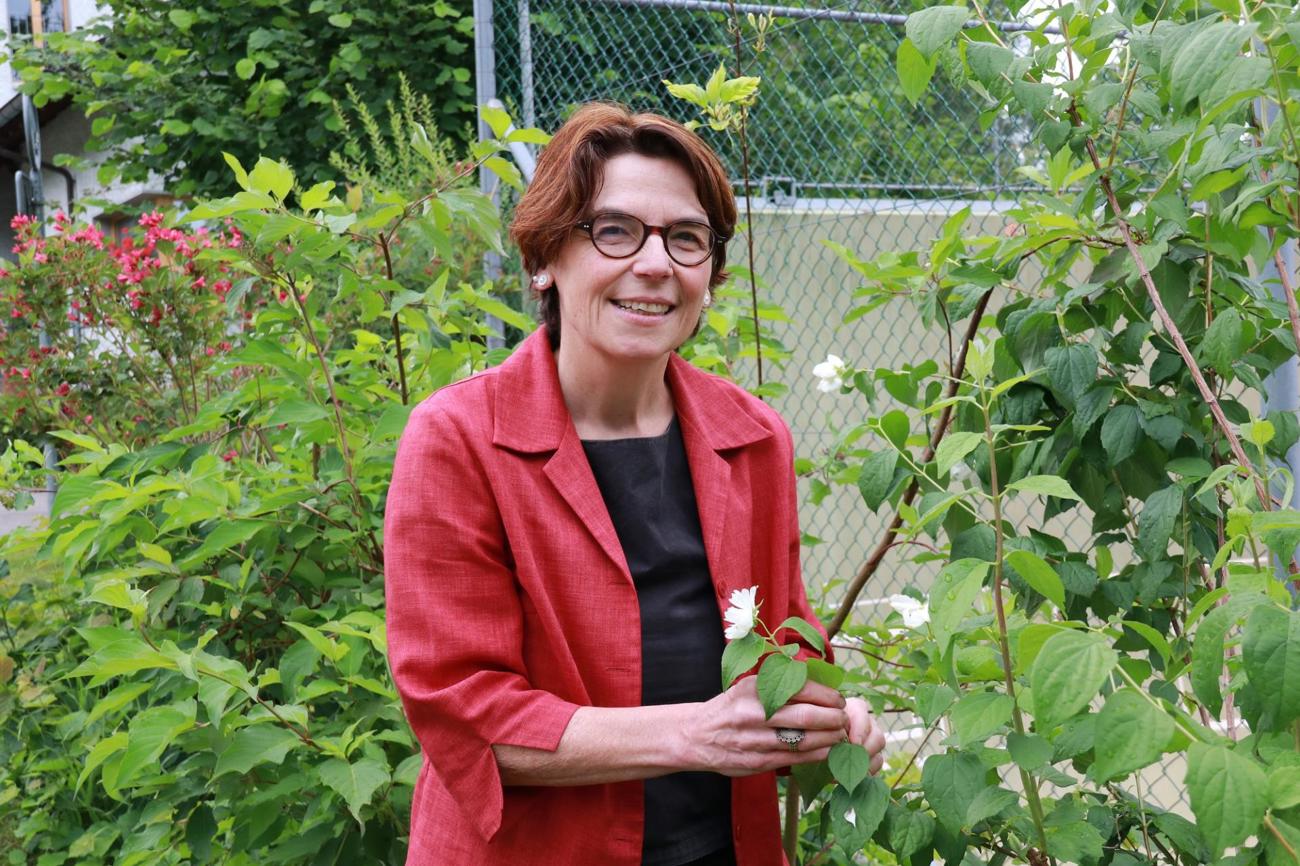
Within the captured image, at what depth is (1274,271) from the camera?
2.34 metres

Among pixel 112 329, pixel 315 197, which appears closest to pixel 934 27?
pixel 315 197

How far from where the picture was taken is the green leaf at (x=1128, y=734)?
117 cm

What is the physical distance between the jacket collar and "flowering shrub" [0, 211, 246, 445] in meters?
2.38

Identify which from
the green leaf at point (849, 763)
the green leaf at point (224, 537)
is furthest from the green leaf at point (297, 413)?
the green leaf at point (849, 763)

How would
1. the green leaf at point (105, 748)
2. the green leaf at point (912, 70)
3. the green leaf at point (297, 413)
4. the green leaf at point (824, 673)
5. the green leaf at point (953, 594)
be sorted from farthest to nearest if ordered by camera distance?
the green leaf at point (297, 413) < the green leaf at point (105, 748) < the green leaf at point (912, 70) < the green leaf at point (824, 673) < the green leaf at point (953, 594)

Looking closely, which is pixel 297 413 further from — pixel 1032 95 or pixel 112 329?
pixel 112 329

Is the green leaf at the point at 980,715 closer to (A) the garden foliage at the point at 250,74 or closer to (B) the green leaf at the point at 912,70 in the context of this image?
(B) the green leaf at the point at 912,70

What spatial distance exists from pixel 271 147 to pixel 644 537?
671cm

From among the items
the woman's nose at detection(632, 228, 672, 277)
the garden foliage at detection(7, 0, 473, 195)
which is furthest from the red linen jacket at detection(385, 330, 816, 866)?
the garden foliage at detection(7, 0, 473, 195)

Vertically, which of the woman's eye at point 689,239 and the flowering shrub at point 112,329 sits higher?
the woman's eye at point 689,239

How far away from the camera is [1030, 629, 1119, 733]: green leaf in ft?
3.83

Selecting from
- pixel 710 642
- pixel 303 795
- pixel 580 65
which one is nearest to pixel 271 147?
pixel 580 65

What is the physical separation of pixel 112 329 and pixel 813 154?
275 centimetres

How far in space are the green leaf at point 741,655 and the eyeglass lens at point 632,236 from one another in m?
0.56
